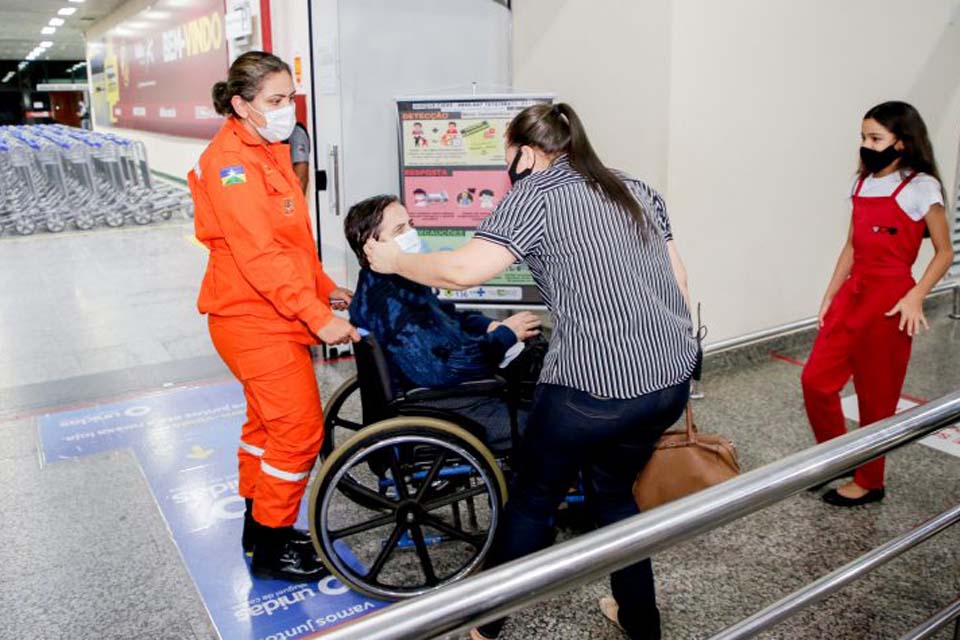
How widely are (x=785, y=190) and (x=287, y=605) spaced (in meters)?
3.28

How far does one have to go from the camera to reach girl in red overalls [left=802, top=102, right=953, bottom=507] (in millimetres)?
2617

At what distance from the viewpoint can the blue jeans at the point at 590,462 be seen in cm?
173

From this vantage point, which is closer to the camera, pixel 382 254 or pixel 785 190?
pixel 382 254

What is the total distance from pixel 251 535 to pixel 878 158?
2294mm

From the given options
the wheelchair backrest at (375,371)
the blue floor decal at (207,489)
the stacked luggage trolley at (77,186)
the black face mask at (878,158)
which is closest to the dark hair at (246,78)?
the wheelchair backrest at (375,371)

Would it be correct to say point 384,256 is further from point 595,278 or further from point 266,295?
point 595,278

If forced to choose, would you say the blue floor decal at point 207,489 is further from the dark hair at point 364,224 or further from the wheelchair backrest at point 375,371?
the dark hair at point 364,224

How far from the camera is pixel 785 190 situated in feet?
A: 14.1

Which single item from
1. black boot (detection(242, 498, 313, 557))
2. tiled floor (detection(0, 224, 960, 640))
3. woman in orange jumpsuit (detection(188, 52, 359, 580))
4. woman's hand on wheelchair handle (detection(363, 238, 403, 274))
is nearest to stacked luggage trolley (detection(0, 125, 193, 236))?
tiled floor (detection(0, 224, 960, 640))

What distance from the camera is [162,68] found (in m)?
10.1

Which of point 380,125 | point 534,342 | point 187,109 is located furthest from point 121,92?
point 534,342

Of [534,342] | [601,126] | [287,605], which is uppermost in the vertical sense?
[601,126]

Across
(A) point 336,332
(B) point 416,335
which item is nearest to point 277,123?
(A) point 336,332

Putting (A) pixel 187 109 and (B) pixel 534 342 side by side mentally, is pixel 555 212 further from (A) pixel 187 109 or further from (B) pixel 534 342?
(A) pixel 187 109
